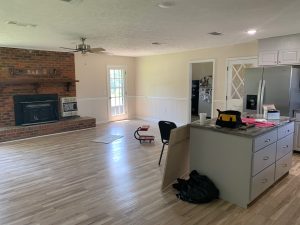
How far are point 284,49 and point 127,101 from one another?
561cm

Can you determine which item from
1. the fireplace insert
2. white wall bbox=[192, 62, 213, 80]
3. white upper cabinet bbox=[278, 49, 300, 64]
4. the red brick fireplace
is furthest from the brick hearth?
white upper cabinet bbox=[278, 49, 300, 64]

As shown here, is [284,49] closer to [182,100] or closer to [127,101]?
[182,100]

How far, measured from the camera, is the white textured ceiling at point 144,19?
9.59 feet

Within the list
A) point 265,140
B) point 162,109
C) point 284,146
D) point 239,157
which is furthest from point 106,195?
point 162,109

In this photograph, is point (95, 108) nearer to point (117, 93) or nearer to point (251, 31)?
point (117, 93)

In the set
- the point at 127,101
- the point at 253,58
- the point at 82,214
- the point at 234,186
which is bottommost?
the point at 82,214

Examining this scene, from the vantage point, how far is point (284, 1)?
283cm

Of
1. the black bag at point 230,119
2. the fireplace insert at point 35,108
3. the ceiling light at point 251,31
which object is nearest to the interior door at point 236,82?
the ceiling light at point 251,31

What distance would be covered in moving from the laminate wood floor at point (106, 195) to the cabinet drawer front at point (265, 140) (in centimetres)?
69

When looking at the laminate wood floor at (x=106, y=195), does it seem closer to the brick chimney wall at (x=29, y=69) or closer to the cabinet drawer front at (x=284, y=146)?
the cabinet drawer front at (x=284, y=146)

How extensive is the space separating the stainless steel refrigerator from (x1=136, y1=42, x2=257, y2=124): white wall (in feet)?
3.30

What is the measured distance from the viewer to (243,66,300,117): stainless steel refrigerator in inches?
185

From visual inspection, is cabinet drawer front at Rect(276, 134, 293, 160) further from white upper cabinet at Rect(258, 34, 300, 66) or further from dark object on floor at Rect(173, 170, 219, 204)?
white upper cabinet at Rect(258, 34, 300, 66)

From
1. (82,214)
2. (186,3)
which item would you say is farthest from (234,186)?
(186,3)
